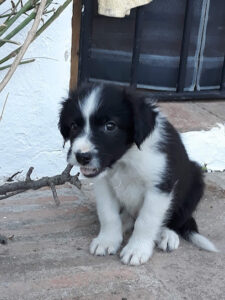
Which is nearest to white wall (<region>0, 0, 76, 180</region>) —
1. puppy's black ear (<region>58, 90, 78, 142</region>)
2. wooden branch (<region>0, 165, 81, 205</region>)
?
puppy's black ear (<region>58, 90, 78, 142</region>)

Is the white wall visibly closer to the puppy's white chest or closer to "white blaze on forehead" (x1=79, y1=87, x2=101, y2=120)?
the puppy's white chest

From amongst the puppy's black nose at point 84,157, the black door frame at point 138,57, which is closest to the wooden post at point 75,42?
the black door frame at point 138,57

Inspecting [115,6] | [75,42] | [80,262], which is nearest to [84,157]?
[80,262]

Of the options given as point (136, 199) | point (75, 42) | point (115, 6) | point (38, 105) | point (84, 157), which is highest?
point (115, 6)

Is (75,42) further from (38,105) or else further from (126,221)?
(126,221)

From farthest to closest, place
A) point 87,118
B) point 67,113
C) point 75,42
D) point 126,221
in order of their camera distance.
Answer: point 75,42
point 126,221
point 67,113
point 87,118
